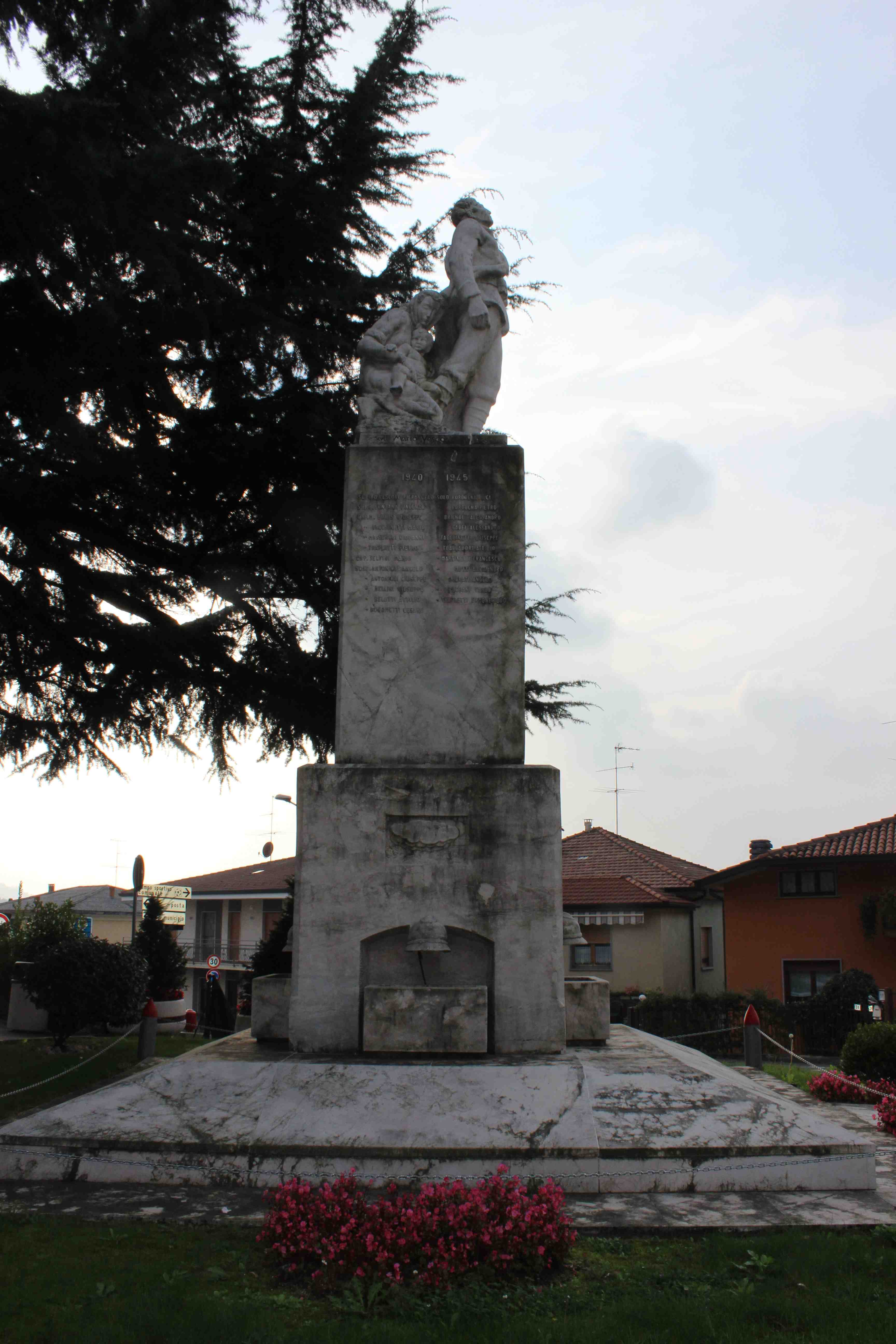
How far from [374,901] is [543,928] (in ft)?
3.40

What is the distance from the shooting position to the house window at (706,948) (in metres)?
32.2

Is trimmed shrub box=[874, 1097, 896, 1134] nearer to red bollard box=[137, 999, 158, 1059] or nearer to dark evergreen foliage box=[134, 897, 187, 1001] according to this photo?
red bollard box=[137, 999, 158, 1059]

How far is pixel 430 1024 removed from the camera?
6320 mm

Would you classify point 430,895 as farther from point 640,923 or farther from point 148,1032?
point 640,923

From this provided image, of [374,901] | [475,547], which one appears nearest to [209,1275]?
[374,901]

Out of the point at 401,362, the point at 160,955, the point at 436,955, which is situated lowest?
the point at 160,955

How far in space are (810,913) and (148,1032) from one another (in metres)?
20.1

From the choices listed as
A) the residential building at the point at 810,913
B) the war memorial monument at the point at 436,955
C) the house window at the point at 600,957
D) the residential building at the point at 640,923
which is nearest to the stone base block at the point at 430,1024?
the war memorial monument at the point at 436,955

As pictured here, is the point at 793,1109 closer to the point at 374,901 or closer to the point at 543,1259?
the point at 543,1259

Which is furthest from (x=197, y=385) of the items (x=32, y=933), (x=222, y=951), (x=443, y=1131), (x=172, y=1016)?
(x=222, y=951)

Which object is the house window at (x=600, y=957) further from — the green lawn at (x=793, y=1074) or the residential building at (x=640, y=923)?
the green lawn at (x=793, y=1074)

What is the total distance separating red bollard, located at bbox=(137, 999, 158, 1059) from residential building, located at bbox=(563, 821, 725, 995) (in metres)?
18.7

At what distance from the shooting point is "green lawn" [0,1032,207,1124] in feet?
27.8

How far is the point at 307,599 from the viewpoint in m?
10.0
